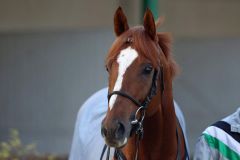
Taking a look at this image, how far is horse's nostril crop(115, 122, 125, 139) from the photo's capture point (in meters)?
3.83

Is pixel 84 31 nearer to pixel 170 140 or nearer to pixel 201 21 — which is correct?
pixel 201 21

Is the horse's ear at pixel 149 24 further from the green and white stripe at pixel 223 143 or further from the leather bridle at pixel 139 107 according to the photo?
the green and white stripe at pixel 223 143

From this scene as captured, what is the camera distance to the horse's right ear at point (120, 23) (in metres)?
4.26

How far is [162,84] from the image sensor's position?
13.8 ft

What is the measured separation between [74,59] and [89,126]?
3599 millimetres

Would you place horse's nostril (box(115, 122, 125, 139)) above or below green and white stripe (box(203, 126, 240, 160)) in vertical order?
above

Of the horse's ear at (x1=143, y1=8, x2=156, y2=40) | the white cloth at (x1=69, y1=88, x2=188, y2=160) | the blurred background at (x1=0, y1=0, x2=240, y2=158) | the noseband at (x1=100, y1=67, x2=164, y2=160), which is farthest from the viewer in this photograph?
the blurred background at (x1=0, y1=0, x2=240, y2=158)

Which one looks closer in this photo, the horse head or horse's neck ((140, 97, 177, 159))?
the horse head

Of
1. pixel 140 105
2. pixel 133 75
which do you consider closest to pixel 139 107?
pixel 140 105

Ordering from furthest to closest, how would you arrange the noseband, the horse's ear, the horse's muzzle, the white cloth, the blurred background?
the blurred background < the white cloth < the horse's ear < the noseband < the horse's muzzle

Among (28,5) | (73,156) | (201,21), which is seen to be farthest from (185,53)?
(73,156)

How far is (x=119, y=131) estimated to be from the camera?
3.84 metres

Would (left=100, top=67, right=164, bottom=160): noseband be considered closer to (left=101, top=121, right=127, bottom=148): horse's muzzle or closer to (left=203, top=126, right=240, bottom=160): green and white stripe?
(left=101, top=121, right=127, bottom=148): horse's muzzle

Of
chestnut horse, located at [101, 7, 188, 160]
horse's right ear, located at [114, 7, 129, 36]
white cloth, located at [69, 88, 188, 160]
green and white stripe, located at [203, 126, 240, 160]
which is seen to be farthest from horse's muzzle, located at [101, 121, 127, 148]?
white cloth, located at [69, 88, 188, 160]
